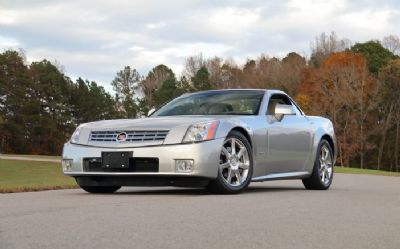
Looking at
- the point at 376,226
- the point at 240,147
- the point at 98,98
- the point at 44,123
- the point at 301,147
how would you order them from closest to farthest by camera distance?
1. the point at 376,226
2. the point at 240,147
3. the point at 301,147
4. the point at 44,123
5. the point at 98,98

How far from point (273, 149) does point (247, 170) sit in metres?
0.84

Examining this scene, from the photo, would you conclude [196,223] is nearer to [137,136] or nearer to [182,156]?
[182,156]

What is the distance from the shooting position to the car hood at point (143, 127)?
8102mm

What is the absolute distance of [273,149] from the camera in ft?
31.0

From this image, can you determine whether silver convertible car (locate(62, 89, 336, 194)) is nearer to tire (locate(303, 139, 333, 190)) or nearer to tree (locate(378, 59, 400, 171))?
tire (locate(303, 139, 333, 190))

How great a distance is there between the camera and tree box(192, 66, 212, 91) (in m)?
87.7

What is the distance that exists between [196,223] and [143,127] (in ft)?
9.96

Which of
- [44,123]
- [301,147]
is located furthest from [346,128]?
[301,147]

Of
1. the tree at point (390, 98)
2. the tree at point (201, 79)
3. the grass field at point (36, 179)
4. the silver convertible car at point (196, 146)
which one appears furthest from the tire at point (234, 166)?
the tree at point (201, 79)

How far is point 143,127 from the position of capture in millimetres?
8242

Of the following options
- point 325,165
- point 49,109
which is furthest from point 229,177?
point 49,109

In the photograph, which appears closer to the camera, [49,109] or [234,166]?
[234,166]

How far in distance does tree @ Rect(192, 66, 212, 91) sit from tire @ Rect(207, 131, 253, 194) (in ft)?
257

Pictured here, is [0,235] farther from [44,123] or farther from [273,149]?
[44,123]
